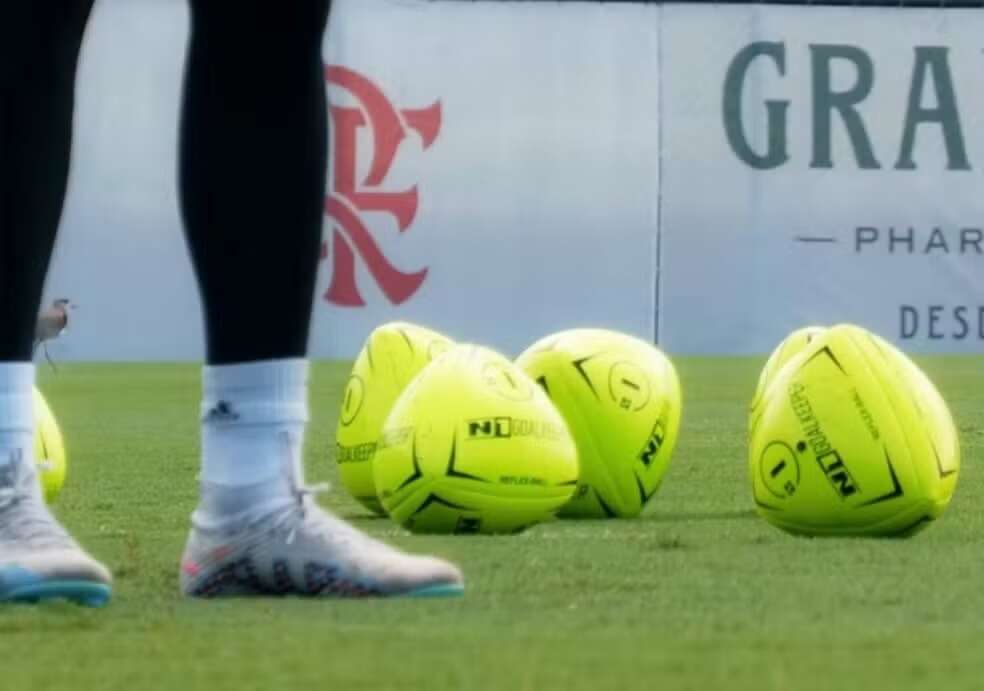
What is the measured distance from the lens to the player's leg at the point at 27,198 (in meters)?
2.30

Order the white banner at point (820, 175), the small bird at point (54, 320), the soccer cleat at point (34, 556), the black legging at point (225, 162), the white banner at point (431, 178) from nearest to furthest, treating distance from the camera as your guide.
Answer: the soccer cleat at point (34, 556)
the black legging at point (225, 162)
the small bird at point (54, 320)
the white banner at point (431, 178)
the white banner at point (820, 175)

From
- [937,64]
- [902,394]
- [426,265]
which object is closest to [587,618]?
[902,394]

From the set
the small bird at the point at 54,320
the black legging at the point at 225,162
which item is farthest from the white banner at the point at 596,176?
the black legging at the point at 225,162

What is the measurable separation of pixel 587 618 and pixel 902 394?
3.76 ft

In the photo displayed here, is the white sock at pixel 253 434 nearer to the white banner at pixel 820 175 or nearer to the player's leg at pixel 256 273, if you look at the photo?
the player's leg at pixel 256 273

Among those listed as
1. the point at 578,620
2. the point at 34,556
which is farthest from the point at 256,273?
the point at 578,620

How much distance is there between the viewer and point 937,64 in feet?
37.7

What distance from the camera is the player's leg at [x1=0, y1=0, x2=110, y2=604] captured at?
2.30m

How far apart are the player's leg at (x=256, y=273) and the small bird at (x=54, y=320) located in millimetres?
7150

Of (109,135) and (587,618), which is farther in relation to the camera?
(109,135)

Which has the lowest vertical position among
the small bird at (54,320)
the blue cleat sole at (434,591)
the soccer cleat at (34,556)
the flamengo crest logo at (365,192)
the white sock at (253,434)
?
the small bird at (54,320)

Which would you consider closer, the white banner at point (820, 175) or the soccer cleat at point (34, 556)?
the soccer cleat at point (34, 556)

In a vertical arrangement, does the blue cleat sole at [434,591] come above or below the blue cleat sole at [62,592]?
below

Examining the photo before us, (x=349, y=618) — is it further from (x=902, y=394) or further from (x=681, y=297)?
(x=681, y=297)
